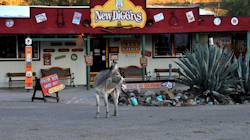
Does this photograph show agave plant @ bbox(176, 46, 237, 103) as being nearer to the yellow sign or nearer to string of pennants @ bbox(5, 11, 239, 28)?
the yellow sign

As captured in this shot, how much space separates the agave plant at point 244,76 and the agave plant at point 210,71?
251 millimetres

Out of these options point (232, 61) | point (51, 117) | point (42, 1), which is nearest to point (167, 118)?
point (51, 117)

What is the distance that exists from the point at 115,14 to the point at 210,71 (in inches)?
270

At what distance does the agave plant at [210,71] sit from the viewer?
61.7ft

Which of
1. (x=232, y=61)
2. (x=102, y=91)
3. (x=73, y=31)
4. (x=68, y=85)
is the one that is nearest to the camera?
(x=102, y=91)

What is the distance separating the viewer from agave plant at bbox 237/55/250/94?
19259 millimetres

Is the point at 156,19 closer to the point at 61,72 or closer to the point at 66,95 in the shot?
the point at 61,72

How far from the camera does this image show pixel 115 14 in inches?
956

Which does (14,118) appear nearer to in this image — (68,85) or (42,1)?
(68,85)

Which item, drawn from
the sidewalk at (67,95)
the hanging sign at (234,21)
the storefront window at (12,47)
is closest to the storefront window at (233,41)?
the hanging sign at (234,21)

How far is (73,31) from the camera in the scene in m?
24.3

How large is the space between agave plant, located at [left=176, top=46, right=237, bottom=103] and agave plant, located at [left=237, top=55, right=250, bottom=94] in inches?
9.9

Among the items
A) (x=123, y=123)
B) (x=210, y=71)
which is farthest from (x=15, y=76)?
(x=123, y=123)

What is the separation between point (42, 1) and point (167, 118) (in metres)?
45.8
